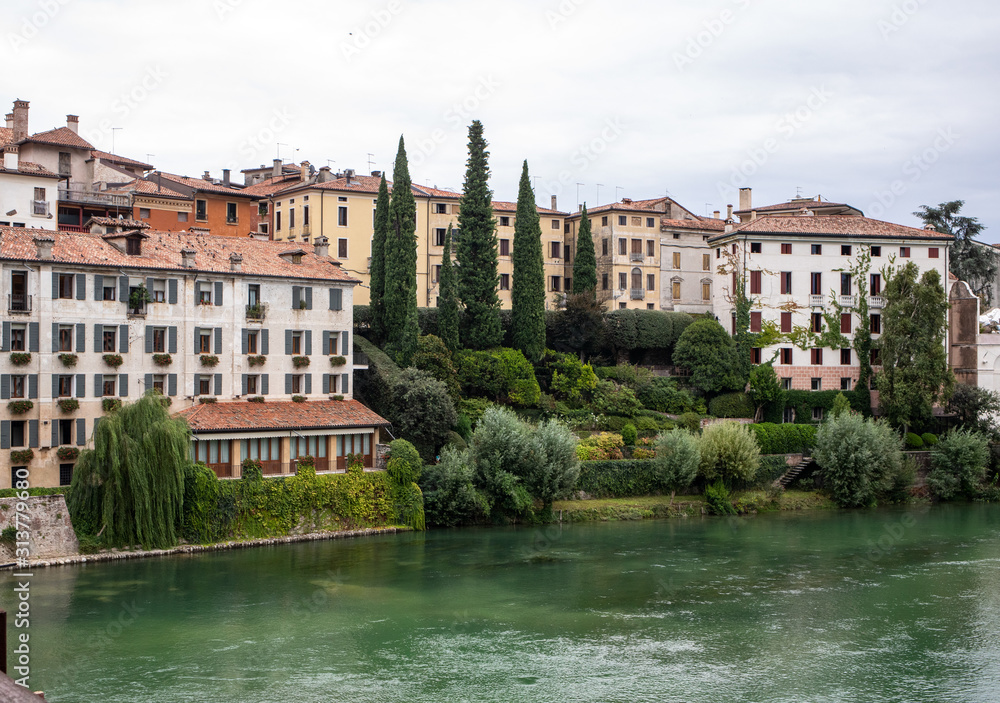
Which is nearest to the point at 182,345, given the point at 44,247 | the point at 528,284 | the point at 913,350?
the point at 44,247

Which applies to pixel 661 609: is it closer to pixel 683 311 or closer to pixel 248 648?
pixel 248 648

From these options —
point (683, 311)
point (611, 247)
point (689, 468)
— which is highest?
point (611, 247)

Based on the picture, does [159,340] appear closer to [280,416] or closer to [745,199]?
[280,416]

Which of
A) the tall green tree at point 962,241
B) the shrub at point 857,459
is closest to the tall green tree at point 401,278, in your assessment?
the shrub at point 857,459

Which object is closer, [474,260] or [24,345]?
[24,345]

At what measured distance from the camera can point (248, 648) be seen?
2866cm

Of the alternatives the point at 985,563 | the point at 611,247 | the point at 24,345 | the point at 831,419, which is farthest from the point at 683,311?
the point at 24,345

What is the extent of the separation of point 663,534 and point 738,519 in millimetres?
5875

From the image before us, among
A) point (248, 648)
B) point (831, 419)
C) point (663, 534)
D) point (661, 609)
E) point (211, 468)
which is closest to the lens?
point (248, 648)

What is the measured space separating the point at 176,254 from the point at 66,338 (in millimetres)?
6446

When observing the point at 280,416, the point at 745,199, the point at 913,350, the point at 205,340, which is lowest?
the point at 280,416

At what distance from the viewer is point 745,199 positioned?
253 ft

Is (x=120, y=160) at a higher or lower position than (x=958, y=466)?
higher

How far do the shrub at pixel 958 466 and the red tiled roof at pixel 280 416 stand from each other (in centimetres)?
2964
